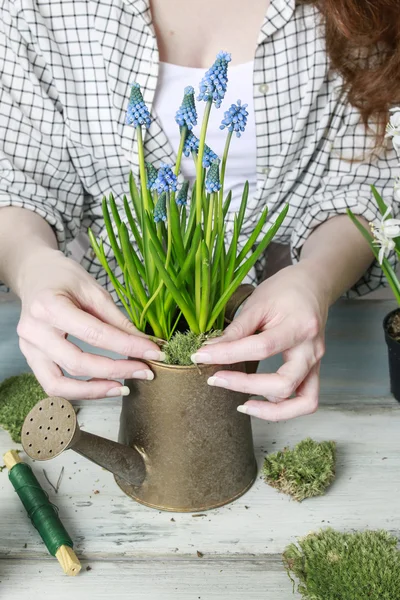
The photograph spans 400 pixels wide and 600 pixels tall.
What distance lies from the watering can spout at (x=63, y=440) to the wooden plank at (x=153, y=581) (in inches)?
3.7

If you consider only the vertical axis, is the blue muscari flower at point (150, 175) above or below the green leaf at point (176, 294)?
→ above

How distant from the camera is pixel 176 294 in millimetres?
641

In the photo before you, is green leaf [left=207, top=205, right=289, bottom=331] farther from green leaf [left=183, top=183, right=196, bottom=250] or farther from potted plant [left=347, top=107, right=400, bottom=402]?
potted plant [left=347, top=107, right=400, bottom=402]

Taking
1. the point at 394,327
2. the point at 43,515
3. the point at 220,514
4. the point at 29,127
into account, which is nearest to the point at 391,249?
the point at 394,327

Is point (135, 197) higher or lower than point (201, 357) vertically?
higher

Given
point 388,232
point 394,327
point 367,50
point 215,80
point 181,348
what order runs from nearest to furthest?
point 215,80 → point 181,348 → point 388,232 → point 394,327 → point 367,50

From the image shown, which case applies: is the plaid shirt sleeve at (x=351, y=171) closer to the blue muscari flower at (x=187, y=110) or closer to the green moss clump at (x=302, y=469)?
the green moss clump at (x=302, y=469)

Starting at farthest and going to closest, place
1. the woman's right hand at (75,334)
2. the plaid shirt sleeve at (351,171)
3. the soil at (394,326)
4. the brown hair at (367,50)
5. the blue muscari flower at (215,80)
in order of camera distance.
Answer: the plaid shirt sleeve at (351,171)
the brown hair at (367,50)
the soil at (394,326)
the woman's right hand at (75,334)
the blue muscari flower at (215,80)

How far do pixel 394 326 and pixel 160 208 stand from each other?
426mm

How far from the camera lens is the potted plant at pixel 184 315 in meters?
0.63

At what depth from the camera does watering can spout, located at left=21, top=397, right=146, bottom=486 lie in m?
0.63

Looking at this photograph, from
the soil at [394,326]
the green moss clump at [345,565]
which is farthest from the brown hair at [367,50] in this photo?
the green moss clump at [345,565]

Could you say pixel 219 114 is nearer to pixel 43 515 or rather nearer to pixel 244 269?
pixel 244 269

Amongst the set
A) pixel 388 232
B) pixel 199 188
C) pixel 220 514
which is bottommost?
pixel 220 514
